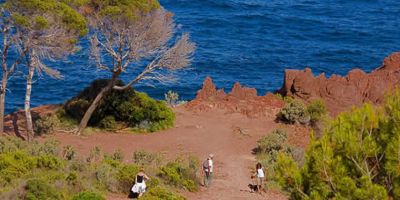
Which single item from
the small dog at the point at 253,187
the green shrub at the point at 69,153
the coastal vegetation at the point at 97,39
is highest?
the coastal vegetation at the point at 97,39

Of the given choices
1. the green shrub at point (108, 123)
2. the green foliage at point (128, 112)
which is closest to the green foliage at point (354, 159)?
the green foliage at point (128, 112)

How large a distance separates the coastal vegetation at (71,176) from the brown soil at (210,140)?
7.12 feet

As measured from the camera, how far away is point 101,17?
34.9m

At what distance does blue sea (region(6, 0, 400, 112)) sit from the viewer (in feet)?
200

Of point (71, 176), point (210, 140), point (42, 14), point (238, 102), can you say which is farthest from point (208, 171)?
point (238, 102)

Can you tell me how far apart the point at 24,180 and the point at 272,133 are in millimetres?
14777

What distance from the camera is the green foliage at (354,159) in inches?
661

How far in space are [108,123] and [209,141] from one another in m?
4.84

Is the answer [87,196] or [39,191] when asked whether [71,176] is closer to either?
[39,191]

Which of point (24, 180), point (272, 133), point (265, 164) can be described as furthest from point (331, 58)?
point (24, 180)

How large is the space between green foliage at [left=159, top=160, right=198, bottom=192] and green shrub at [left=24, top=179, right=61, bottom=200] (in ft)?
17.9

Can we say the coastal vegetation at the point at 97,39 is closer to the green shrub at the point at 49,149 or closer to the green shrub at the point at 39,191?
the green shrub at the point at 49,149

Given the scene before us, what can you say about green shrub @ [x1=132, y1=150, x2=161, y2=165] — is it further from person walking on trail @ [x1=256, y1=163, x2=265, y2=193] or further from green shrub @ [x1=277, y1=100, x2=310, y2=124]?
green shrub @ [x1=277, y1=100, x2=310, y2=124]

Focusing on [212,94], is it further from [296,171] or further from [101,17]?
[296,171]
